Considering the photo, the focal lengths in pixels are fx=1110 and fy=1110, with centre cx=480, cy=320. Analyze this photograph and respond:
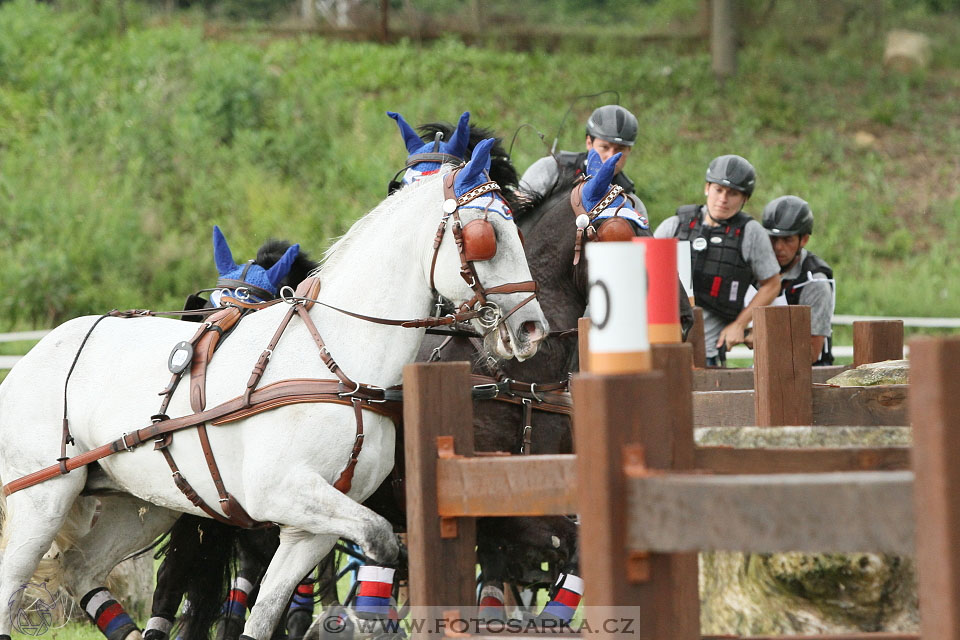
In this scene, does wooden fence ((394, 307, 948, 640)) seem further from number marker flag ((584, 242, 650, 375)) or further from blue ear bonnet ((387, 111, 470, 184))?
blue ear bonnet ((387, 111, 470, 184))

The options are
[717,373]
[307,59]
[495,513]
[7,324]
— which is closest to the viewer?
[495,513]

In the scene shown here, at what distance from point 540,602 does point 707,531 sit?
205 inches

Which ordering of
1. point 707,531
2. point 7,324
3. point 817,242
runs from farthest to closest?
1. point 817,242
2. point 7,324
3. point 707,531

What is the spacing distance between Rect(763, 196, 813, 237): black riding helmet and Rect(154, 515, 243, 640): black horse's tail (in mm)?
4133

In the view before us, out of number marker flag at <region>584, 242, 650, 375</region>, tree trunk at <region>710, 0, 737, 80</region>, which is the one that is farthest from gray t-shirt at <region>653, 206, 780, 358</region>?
tree trunk at <region>710, 0, 737, 80</region>

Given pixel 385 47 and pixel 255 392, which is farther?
pixel 385 47

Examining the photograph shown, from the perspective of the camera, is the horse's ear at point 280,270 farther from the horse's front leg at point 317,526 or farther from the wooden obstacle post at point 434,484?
the wooden obstacle post at point 434,484

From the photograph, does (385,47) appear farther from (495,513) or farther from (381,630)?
(495,513)

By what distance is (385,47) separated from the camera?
19.3 meters

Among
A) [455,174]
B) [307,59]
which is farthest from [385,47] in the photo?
[455,174]

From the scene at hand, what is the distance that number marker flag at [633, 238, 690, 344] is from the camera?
252cm

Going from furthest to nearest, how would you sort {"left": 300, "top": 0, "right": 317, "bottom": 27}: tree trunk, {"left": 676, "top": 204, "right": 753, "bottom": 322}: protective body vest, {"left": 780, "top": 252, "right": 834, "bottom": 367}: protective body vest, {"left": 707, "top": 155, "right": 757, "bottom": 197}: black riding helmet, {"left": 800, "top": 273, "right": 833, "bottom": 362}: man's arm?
{"left": 300, "top": 0, "right": 317, "bottom": 27}: tree trunk
{"left": 780, "top": 252, "right": 834, "bottom": 367}: protective body vest
{"left": 800, "top": 273, "right": 833, "bottom": 362}: man's arm
{"left": 676, "top": 204, "right": 753, "bottom": 322}: protective body vest
{"left": 707, "top": 155, "right": 757, "bottom": 197}: black riding helmet

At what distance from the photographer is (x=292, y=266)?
5738 millimetres

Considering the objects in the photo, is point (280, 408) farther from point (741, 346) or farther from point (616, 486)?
point (741, 346)
